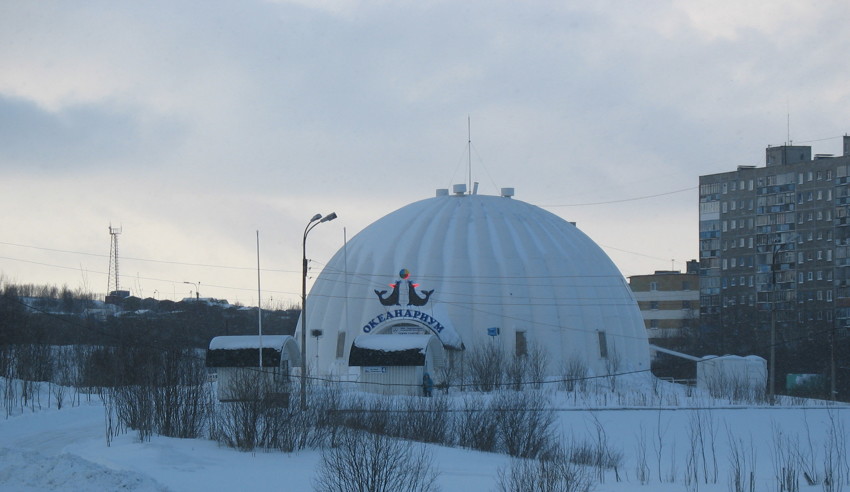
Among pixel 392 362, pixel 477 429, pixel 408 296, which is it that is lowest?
pixel 477 429

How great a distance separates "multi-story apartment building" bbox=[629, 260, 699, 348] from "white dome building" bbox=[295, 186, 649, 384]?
51.1 m

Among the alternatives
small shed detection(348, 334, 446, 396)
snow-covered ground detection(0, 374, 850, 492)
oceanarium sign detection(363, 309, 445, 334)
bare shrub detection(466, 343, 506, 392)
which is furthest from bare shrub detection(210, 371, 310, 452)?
oceanarium sign detection(363, 309, 445, 334)

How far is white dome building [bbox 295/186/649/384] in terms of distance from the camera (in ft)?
165

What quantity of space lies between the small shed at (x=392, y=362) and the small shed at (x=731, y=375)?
44.6 ft

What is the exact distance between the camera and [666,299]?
10831 centimetres

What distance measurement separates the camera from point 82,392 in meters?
44.7

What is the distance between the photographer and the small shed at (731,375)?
4716 centimetres

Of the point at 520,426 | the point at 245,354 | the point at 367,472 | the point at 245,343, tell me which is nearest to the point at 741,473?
the point at 520,426

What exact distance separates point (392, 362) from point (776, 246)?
216 ft

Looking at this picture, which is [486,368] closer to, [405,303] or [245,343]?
[405,303]

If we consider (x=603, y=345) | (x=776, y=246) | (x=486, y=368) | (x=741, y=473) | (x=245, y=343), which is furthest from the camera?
(x=776, y=246)

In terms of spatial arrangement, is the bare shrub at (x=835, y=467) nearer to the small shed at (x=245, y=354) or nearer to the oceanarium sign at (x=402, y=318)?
the oceanarium sign at (x=402, y=318)

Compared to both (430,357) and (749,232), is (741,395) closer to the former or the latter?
(430,357)

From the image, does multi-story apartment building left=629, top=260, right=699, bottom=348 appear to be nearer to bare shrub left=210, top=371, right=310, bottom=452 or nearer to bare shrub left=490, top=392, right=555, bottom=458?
bare shrub left=490, top=392, right=555, bottom=458
